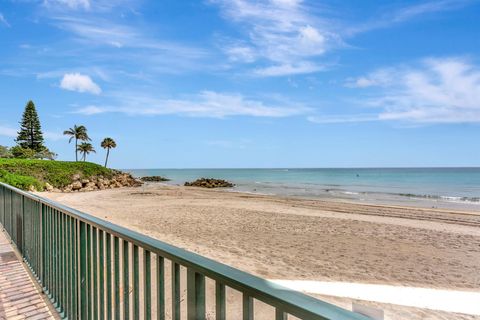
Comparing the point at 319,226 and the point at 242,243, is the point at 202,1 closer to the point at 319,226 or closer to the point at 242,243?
the point at 242,243

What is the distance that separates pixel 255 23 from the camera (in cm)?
1382

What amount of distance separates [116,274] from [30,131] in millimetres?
69520

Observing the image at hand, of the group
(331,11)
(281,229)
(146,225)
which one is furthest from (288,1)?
(146,225)

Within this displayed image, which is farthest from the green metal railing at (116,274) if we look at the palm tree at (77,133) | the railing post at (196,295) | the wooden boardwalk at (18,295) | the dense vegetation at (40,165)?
the palm tree at (77,133)

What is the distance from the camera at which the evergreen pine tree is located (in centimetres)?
5931

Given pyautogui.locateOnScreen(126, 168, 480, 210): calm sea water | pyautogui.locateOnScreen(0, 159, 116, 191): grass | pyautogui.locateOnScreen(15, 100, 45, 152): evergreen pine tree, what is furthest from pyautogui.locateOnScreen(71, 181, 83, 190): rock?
pyautogui.locateOnScreen(15, 100, 45, 152): evergreen pine tree

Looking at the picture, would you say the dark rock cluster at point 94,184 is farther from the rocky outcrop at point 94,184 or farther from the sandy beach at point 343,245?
the sandy beach at point 343,245

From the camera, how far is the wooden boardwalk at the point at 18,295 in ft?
10.5

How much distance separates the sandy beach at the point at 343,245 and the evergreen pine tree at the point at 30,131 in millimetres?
57495

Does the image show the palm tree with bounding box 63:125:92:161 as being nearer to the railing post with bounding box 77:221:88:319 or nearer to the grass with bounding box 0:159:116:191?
the grass with bounding box 0:159:116:191

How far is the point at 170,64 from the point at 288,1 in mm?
10180

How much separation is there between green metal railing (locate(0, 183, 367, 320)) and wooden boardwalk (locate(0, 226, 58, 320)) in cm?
13

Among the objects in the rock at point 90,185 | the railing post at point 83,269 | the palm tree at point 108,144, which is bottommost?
the rock at point 90,185

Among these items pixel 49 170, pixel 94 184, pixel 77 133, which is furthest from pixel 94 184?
pixel 77 133
